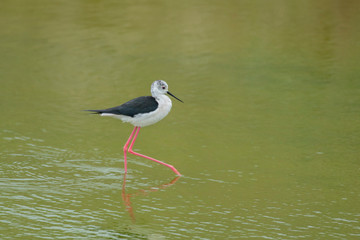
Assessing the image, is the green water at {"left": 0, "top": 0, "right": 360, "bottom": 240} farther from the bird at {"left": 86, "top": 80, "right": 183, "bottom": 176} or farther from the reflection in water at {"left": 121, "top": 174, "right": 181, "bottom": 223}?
the bird at {"left": 86, "top": 80, "right": 183, "bottom": 176}

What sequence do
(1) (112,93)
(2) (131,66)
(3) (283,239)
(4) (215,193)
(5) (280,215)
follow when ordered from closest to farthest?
(3) (283,239)
(5) (280,215)
(4) (215,193)
(1) (112,93)
(2) (131,66)

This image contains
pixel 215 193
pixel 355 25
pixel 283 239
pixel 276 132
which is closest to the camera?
pixel 283 239

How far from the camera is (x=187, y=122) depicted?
942cm

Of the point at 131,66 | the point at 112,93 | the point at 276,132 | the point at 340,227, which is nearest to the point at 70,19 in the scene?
the point at 131,66

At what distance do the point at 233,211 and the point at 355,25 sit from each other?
937 cm

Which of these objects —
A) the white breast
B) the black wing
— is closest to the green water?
the white breast

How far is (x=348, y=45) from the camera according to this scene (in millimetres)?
13367

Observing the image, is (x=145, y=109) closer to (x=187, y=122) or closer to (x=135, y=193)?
(x=135, y=193)

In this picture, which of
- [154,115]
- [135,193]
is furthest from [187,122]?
[135,193]

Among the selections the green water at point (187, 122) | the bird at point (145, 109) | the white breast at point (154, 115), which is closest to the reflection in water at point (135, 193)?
the green water at point (187, 122)

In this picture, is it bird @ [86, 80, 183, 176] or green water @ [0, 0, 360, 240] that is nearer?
green water @ [0, 0, 360, 240]

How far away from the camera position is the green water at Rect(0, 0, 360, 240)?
249 inches

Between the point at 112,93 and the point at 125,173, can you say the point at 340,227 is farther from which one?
the point at 112,93

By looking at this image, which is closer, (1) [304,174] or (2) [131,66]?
(1) [304,174]
